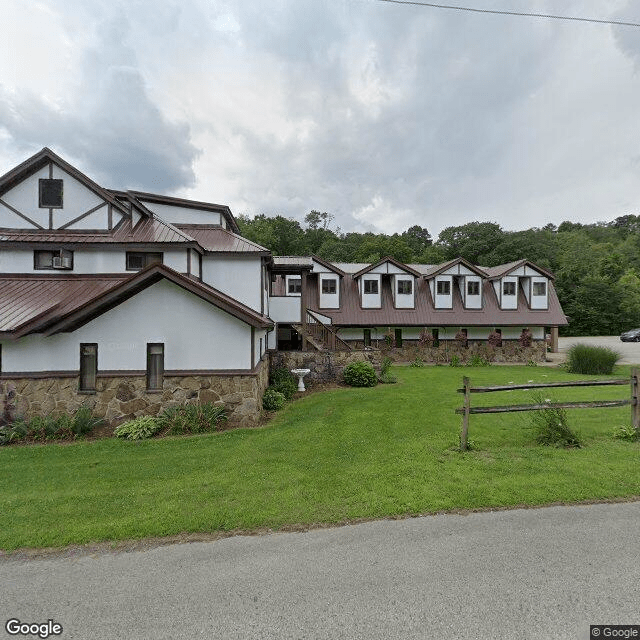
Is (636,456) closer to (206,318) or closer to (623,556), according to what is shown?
(623,556)

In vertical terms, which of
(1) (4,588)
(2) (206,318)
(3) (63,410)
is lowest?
(1) (4,588)

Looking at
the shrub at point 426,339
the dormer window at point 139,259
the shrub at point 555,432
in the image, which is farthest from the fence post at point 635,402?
the shrub at point 426,339

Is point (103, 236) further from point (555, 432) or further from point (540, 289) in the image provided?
point (540, 289)

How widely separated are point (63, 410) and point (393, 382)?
42.3ft

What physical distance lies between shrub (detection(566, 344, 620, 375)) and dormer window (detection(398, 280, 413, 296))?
34.5ft

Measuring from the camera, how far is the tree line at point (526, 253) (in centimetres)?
4191

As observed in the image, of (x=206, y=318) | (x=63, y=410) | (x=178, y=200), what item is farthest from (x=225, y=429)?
(x=178, y=200)

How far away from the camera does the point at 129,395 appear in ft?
31.9

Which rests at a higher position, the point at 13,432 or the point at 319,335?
the point at 319,335

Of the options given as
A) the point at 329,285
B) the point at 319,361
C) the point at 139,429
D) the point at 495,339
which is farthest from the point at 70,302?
the point at 495,339

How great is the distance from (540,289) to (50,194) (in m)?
29.5

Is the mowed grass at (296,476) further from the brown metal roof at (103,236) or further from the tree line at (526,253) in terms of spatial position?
the tree line at (526,253)

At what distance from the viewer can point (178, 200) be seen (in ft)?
49.9

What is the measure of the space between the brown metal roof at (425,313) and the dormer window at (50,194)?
46.6ft
